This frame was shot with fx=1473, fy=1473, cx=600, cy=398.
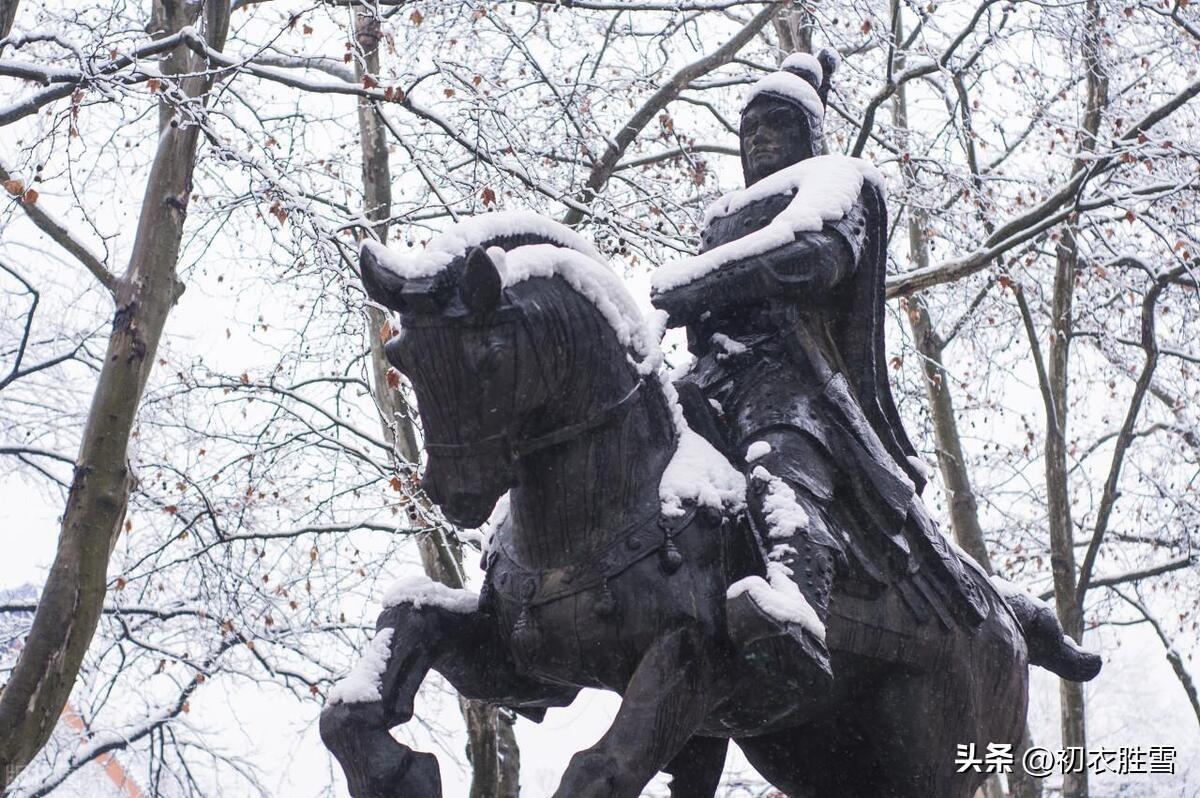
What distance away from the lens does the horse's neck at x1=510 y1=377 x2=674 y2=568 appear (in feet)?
10.6

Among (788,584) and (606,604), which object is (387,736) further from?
(788,584)

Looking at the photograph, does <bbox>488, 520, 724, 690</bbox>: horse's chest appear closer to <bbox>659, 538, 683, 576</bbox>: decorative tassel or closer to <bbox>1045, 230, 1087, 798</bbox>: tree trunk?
<bbox>659, 538, 683, 576</bbox>: decorative tassel

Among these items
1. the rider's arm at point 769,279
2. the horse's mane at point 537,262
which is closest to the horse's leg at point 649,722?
the horse's mane at point 537,262

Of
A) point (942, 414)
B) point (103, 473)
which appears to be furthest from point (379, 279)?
point (942, 414)

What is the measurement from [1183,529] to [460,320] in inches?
435

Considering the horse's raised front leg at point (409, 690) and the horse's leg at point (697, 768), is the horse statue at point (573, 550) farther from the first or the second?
the horse's leg at point (697, 768)

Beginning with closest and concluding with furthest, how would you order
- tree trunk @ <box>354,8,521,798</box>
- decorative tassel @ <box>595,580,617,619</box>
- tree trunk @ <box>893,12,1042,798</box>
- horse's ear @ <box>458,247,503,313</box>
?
horse's ear @ <box>458,247,503,313</box> < decorative tassel @ <box>595,580,617,619</box> < tree trunk @ <box>354,8,521,798</box> < tree trunk @ <box>893,12,1042,798</box>

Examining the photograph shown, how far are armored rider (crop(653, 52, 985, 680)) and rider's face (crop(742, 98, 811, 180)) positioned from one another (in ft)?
0.17

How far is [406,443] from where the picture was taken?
9305mm

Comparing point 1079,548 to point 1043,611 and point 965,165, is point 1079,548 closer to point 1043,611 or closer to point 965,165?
point 965,165

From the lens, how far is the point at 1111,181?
1162 centimetres

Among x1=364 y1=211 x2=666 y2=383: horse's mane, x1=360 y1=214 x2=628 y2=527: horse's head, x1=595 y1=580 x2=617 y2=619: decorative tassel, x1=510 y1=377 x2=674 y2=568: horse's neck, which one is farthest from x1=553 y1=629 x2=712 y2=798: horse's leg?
x1=364 y1=211 x2=666 y2=383: horse's mane

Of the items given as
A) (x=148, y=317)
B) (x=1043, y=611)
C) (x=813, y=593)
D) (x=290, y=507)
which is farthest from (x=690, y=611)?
(x=290, y=507)

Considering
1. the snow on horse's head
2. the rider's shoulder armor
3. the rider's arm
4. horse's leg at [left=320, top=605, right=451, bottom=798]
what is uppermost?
the rider's shoulder armor
